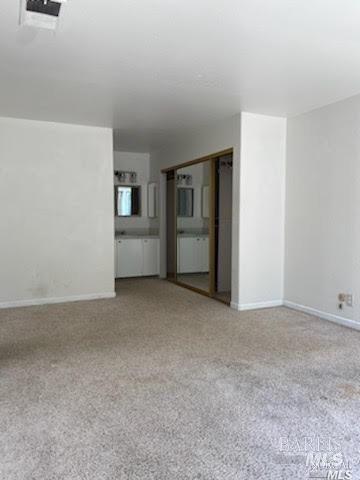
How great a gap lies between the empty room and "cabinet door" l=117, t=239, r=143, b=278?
0.03 metres

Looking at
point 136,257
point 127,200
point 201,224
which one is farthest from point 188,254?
point 127,200

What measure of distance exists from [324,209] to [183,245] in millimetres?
2835

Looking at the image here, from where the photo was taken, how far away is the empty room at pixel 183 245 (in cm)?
203

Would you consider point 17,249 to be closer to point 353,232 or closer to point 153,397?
point 153,397

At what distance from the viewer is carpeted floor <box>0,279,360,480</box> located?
1790 mm

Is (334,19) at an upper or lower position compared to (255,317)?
upper

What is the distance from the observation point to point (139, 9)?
2240mm

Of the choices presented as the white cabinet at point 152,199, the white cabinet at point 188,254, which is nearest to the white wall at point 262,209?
the white cabinet at point 188,254

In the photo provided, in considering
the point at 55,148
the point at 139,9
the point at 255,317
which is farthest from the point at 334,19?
the point at 55,148

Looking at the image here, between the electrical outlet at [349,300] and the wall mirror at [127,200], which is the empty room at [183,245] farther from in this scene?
the wall mirror at [127,200]

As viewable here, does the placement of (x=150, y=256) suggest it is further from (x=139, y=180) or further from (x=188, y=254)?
(x=139, y=180)

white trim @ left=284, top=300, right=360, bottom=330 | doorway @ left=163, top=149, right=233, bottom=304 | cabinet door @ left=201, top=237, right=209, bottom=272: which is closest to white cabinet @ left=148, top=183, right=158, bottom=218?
doorway @ left=163, top=149, right=233, bottom=304

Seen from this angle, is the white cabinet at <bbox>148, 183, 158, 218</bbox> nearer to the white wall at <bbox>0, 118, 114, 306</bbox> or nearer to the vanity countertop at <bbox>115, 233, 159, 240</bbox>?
the vanity countertop at <bbox>115, 233, 159, 240</bbox>

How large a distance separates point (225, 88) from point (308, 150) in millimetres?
1413
